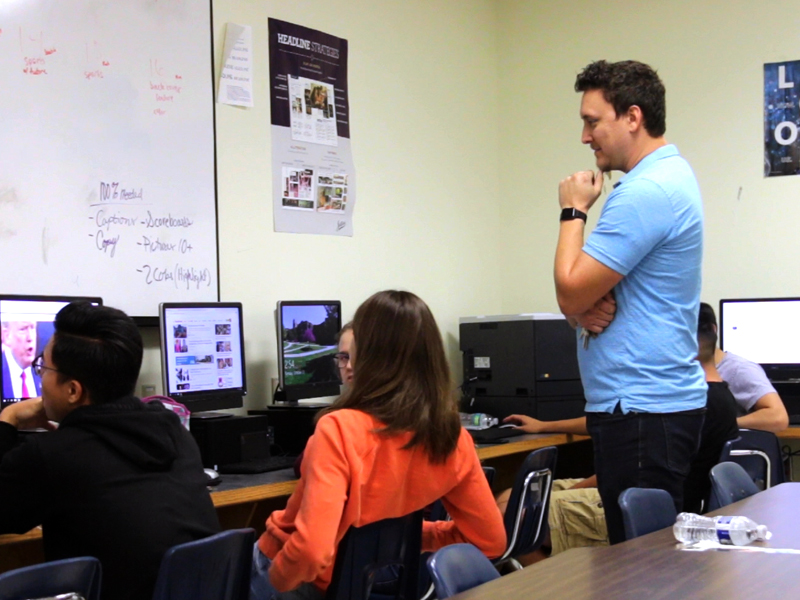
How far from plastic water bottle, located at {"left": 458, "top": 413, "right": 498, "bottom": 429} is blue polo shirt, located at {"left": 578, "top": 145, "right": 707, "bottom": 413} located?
72.6 inches

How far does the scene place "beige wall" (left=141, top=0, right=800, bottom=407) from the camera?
375 centimetres

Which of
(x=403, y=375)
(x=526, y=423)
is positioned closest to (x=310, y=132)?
(x=526, y=423)

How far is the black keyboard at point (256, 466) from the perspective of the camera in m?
2.92

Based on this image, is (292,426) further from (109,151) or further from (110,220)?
(109,151)

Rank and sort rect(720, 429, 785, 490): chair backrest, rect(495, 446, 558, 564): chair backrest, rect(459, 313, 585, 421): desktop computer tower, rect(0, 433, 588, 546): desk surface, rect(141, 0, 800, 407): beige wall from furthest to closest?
rect(459, 313, 585, 421): desktop computer tower
rect(141, 0, 800, 407): beige wall
rect(720, 429, 785, 490): chair backrest
rect(495, 446, 558, 564): chair backrest
rect(0, 433, 588, 546): desk surface

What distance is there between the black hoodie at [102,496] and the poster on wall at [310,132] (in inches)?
80.5

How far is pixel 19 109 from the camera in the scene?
9.69 feet

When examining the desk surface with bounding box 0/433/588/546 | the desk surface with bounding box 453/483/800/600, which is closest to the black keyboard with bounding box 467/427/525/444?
the desk surface with bounding box 0/433/588/546

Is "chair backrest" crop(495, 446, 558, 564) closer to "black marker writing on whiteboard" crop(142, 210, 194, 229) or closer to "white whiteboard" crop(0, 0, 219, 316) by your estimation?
"white whiteboard" crop(0, 0, 219, 316)

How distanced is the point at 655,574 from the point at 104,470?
99 cm

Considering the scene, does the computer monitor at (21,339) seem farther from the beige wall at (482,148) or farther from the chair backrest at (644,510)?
the chair backrest at (644,510)

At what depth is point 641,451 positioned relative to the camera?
2.07 metres

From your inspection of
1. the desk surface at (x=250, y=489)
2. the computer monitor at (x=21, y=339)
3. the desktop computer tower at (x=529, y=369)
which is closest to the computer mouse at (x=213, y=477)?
the desk surface at (x=250, y=489)

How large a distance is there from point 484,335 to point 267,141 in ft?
4.40
